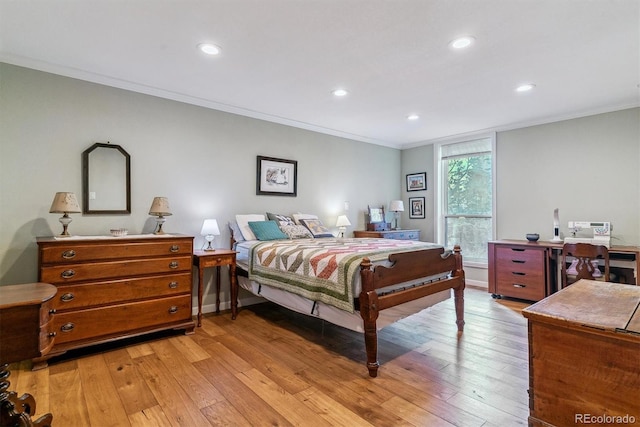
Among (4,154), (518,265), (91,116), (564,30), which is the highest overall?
(564,30)

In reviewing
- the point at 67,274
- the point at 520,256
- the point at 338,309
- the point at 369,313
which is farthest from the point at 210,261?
the point at 520,256

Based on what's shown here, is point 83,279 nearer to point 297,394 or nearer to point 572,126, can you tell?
point 297,394

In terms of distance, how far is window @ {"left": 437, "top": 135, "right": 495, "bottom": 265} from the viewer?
4.91m

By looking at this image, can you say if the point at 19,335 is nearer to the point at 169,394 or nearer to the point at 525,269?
the point at 169,394

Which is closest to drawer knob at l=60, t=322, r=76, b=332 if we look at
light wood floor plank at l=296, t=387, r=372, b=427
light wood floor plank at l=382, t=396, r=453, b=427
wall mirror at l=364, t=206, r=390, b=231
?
light wood floor plank at l=296, t=387, r=372, b=427

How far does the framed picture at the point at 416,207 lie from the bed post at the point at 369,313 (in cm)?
384

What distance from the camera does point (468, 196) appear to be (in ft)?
17.0

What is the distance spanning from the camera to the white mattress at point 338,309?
90.7 inches

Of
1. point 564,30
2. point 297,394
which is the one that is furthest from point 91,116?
point 564,30

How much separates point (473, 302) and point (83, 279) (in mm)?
4202

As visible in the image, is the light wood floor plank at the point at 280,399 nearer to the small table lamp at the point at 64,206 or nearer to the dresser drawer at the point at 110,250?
the dresser drawer at the point at 110,250

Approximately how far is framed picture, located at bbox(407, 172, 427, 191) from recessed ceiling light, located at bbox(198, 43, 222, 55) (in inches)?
165

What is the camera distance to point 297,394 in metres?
1.95

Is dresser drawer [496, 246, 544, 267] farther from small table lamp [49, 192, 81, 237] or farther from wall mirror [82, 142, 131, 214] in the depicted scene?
small table lamp [49, 192, 81, 237]
